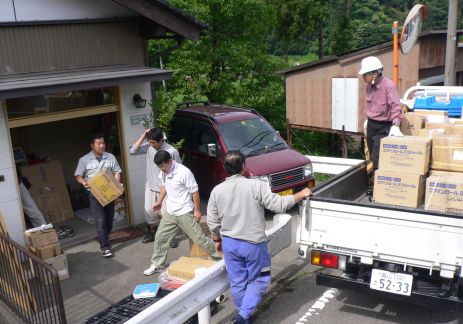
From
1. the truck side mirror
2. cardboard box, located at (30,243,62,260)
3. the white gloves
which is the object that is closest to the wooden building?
the truck side mirror

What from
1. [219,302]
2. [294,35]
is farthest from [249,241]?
[294,35]

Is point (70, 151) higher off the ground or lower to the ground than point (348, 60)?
lower

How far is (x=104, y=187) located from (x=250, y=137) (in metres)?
3.66

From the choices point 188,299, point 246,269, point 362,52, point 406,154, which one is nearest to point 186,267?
point 246,269

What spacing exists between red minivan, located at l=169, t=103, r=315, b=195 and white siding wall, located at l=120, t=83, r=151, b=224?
163cm

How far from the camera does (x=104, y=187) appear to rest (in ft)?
23.5

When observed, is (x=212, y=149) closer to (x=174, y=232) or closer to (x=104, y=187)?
(x=104, y=187)

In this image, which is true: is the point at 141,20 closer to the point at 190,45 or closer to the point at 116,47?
the point at 116,47

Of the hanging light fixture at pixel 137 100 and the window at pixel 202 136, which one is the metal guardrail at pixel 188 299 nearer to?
the hanging light fixture at pixel 137 100

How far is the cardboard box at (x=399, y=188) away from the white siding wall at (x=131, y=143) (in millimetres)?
4457

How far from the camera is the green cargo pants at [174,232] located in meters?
6.33

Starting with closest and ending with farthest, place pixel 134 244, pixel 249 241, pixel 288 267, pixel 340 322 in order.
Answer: pixel 249 241
pixel 340 322
pixel 288 267
pixel 134 244

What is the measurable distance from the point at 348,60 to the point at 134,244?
9891mm

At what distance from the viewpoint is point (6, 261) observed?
17.9 ft
